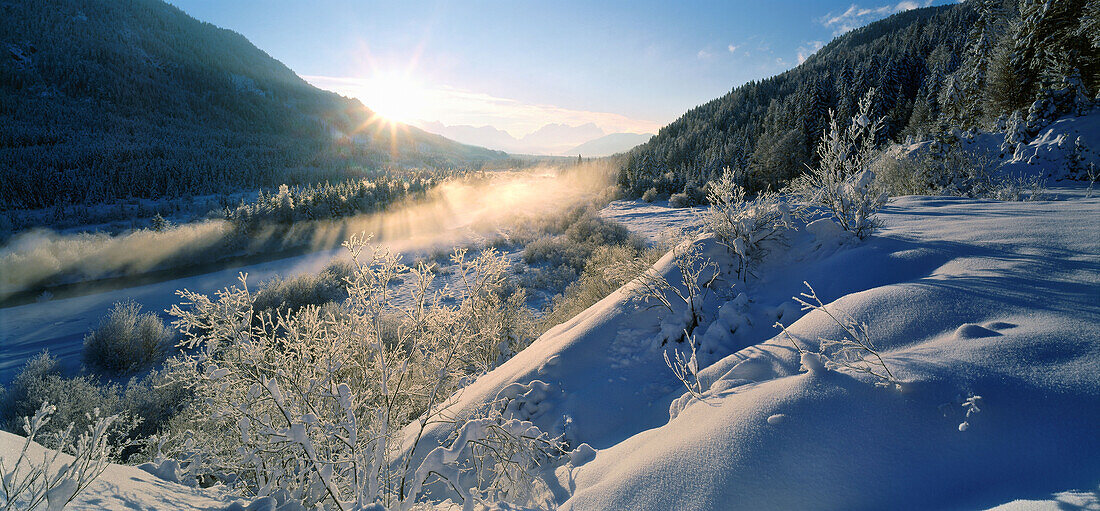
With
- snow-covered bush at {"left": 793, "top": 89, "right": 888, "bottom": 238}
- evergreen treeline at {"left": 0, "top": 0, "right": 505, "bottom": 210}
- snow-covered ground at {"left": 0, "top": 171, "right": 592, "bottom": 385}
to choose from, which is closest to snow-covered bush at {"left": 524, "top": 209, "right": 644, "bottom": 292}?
snow-covered ground at {"left": 0, "top": 171, "right": 592, "bottom": 385}

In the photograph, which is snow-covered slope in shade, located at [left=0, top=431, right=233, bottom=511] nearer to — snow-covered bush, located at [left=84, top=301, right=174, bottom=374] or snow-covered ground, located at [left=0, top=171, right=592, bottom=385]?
snow-covered ground, located at [left=0, top=171, right=592, bottom=385]

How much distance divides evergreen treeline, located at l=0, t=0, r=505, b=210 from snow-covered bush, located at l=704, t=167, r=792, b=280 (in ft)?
171

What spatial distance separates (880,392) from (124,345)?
16811 millimetres

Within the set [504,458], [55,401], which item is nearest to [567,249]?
[55,401]

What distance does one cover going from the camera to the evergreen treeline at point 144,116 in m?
38.5

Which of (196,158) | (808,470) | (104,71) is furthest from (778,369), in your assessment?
(104,71)

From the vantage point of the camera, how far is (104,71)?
60.8m

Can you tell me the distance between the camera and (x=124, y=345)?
34.9 ft

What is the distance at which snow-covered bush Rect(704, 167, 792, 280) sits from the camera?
18.8ft

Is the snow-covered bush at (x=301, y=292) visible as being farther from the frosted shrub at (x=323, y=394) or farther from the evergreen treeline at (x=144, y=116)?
the evergreen treeline at (x=144, y=116)

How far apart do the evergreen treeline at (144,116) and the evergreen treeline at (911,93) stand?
53.6m

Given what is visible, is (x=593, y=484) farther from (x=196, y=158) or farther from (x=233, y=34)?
(x=233, y=34)

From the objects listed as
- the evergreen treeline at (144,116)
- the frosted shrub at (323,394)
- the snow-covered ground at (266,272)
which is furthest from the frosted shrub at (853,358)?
the evergreen treeline at (144,116)

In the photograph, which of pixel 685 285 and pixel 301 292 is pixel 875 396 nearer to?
pixel 685 285
